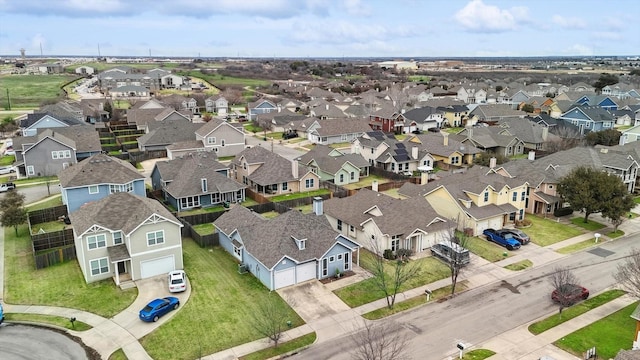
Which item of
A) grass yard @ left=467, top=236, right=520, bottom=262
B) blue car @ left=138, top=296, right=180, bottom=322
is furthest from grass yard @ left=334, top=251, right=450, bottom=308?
blue car @ left=138, top=296, right=180, bottom=322

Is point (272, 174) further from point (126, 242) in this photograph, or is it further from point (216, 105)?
point (216, 105)

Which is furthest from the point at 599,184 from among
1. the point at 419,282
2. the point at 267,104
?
the point at 267,104

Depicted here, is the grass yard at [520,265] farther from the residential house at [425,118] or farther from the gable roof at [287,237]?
the residential house at [425,118]

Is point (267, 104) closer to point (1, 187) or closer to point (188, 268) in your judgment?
point (1, 187)

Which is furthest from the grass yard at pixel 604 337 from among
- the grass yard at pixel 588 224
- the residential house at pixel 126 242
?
→ the residential house at pixel 126 242

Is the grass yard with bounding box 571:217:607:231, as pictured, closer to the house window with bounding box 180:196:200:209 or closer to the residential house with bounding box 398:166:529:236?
the residential house with bounding box 398:166:529:236

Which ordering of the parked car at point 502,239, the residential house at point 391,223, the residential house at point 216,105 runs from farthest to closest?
the residential house at point 216,105, the parked car at point 502,239, the residential house at point 391,223

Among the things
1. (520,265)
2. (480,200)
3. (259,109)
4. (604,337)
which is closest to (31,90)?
(259,109)
